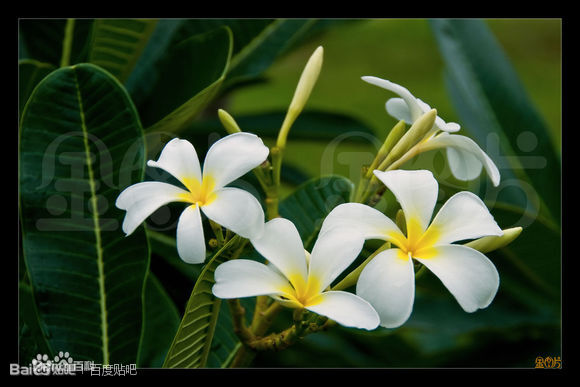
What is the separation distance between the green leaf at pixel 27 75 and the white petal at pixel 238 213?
1.53ft

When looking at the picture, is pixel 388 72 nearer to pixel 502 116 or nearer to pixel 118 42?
pixel 502 116

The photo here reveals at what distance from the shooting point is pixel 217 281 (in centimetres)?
60

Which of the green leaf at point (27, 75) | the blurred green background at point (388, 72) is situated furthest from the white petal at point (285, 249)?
the blurred green background at point (388, 72)

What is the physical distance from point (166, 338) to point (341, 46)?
444cm

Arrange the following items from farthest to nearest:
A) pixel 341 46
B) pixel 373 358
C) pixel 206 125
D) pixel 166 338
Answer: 1. pixel 341 46
2. pixel 373 358
3. pixel 206 125
4. pixel 166 338

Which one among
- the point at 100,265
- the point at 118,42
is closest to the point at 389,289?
the point at 100,265

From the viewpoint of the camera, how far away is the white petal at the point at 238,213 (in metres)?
0.59

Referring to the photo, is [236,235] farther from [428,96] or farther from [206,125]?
[428,96]

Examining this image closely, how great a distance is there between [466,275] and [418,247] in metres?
0.06

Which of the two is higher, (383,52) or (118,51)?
(383,52)

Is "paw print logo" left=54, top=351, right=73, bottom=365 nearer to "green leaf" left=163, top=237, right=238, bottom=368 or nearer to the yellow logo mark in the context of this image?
"green leaf" left=163, top=237, right=238, bottom=368

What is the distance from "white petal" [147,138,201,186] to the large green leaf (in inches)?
5.6

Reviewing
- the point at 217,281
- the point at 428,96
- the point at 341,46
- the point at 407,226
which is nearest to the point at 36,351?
the point at 217,281

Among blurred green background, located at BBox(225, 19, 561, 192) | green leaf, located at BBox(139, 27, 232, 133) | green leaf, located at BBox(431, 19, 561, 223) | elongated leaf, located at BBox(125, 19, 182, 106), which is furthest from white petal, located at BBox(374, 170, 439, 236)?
blurred green background, located at BBox(225, 19, 561, 192)
